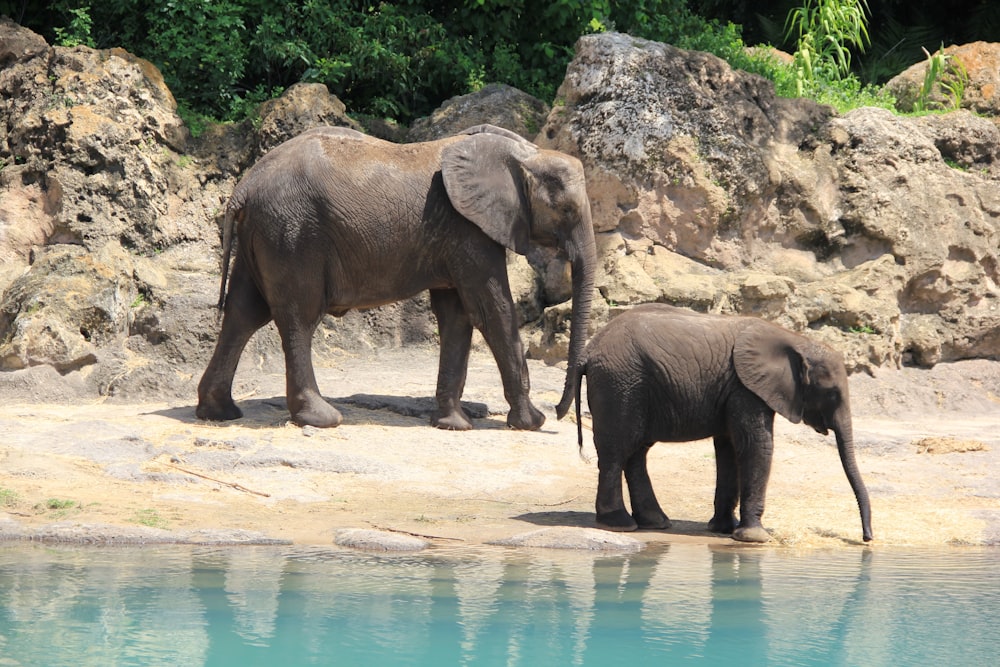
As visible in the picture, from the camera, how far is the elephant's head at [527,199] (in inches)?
445

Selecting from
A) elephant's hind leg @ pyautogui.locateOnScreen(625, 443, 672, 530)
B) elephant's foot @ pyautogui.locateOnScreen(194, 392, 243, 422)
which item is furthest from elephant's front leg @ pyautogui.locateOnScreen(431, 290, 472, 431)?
elephant's hind leg @ pyautogui.locateOnScreen(625, 443, 672, 530)

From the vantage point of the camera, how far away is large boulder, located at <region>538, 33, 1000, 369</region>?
542 inches

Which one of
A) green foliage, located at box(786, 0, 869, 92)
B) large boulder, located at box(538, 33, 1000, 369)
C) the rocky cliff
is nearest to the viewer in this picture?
the rocky cliff

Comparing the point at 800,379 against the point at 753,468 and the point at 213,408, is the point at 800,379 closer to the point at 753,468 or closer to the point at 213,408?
the point at 753,468

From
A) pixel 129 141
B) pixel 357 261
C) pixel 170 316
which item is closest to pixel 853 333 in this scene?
pixel 357 261

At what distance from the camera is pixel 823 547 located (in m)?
8.58

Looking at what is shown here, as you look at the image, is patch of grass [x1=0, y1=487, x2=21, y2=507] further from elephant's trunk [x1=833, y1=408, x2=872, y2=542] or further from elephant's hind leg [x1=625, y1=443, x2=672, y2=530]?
elephant's trunk [x1=833, y1=408, x2=872, y2=542]

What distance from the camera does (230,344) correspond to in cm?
1150

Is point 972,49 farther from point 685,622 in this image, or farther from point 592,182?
point 685,622

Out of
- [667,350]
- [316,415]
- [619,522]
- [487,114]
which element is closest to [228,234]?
[316,415]

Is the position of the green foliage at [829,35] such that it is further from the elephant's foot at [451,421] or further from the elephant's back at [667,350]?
the elephant's back at [667,350]

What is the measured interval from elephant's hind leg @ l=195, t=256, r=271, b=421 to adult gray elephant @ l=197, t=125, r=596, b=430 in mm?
10

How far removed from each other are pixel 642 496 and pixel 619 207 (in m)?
5.57

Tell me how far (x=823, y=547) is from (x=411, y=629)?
10.9 ft
